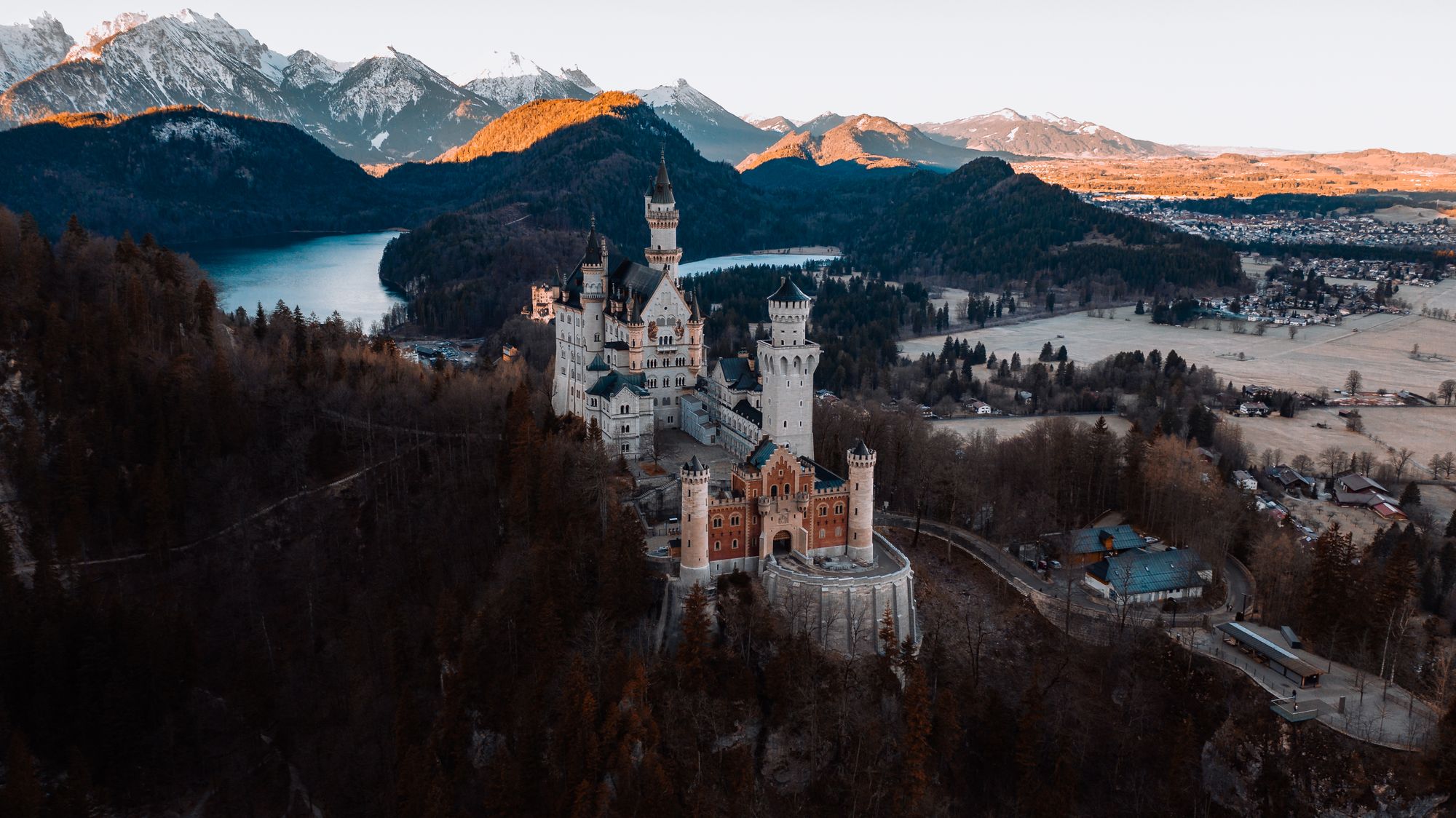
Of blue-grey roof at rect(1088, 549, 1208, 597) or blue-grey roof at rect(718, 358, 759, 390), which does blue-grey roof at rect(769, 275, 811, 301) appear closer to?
blue-grey roof at rect(718, 358, 759, 390)

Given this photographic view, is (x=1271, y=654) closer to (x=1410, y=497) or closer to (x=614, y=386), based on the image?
(x=1410, y=497)

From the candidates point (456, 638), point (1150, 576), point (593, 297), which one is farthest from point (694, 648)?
point (593, 297)

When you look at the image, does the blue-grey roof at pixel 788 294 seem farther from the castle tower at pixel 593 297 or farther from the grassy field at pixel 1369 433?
the grassy field at pixel 1369 433

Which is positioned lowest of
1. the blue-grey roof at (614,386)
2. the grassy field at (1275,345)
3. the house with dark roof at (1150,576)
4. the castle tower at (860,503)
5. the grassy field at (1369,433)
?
the grassy field at (1369,433)

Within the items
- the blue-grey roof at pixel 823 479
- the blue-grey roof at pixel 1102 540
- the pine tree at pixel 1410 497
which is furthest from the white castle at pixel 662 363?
the pine tree at pixel 1410 497

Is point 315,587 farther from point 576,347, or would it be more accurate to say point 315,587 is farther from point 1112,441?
point 1112,441

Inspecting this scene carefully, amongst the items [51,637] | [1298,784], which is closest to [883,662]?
[1298,784]

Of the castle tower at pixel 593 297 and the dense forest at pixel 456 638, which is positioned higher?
the castle tower at pixel 593 297
